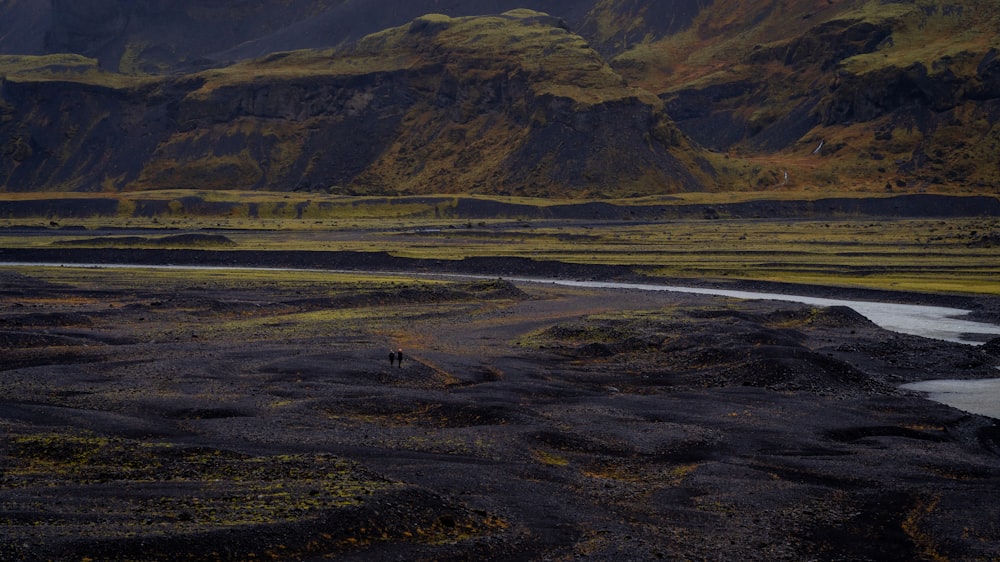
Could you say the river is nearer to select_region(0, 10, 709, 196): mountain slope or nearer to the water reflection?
→ the water reflection

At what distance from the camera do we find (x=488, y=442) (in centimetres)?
2869

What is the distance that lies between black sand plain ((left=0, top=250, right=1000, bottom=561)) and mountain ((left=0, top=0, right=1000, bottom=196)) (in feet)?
330

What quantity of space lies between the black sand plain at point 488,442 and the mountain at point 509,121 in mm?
100591

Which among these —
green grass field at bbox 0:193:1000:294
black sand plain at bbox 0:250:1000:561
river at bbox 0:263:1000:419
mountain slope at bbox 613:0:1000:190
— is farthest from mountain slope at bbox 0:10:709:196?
black sand plain at bbox 0:250:1000:561

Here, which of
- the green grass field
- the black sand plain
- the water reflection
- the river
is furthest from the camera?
the green grass field

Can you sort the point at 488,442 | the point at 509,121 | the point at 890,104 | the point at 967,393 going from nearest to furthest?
the point at 488,442, the point at 967,393, the point at 509,121, the point at 890,104

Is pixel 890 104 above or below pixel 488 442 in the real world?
above

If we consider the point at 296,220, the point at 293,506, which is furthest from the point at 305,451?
the point at 296,220

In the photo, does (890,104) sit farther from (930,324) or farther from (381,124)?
(930,324)

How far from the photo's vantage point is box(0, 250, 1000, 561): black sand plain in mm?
20484

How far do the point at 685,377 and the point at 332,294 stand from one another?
101 ft

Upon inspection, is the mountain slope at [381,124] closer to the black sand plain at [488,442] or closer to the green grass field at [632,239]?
the green grass field at [632,239]

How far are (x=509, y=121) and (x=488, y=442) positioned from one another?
140343 mm

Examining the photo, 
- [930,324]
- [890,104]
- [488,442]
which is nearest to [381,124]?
[890,104]
